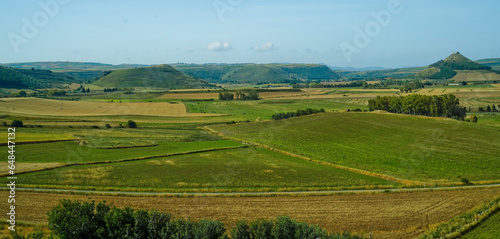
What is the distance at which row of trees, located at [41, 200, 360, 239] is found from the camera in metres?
23.0

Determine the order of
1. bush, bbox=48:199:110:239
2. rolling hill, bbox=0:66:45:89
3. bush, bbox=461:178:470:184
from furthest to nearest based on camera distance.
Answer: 1. rolling hill, bbox=0:66:45:89
2. bush, bbox=461:178:470:184
3. bush, bbox=48:199:110:239

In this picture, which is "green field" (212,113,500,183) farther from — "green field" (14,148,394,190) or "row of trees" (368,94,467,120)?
"row of trees" (368,94,467,120)

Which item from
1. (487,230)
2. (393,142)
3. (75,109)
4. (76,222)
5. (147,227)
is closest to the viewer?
(76,222)

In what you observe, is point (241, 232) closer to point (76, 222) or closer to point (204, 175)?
point (76, 222)

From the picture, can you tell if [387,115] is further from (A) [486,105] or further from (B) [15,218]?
(B) [15,218]

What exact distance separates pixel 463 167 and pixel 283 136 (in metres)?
31.7

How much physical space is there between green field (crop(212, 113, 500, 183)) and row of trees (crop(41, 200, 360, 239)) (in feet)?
81.1

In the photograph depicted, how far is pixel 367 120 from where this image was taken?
81.4m

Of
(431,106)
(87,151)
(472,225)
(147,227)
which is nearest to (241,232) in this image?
(147,227)

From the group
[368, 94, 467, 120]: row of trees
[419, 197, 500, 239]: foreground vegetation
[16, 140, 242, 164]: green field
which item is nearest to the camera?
[419, 197, 500, 239]: foreground vegetation

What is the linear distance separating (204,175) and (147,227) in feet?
63.2

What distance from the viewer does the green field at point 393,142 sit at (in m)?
46.0

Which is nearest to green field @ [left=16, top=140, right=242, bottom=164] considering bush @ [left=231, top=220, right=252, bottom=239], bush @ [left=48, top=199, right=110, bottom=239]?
bush @ [left=48, top=199, right=110, bottom=239]

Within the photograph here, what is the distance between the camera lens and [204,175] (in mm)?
43344
